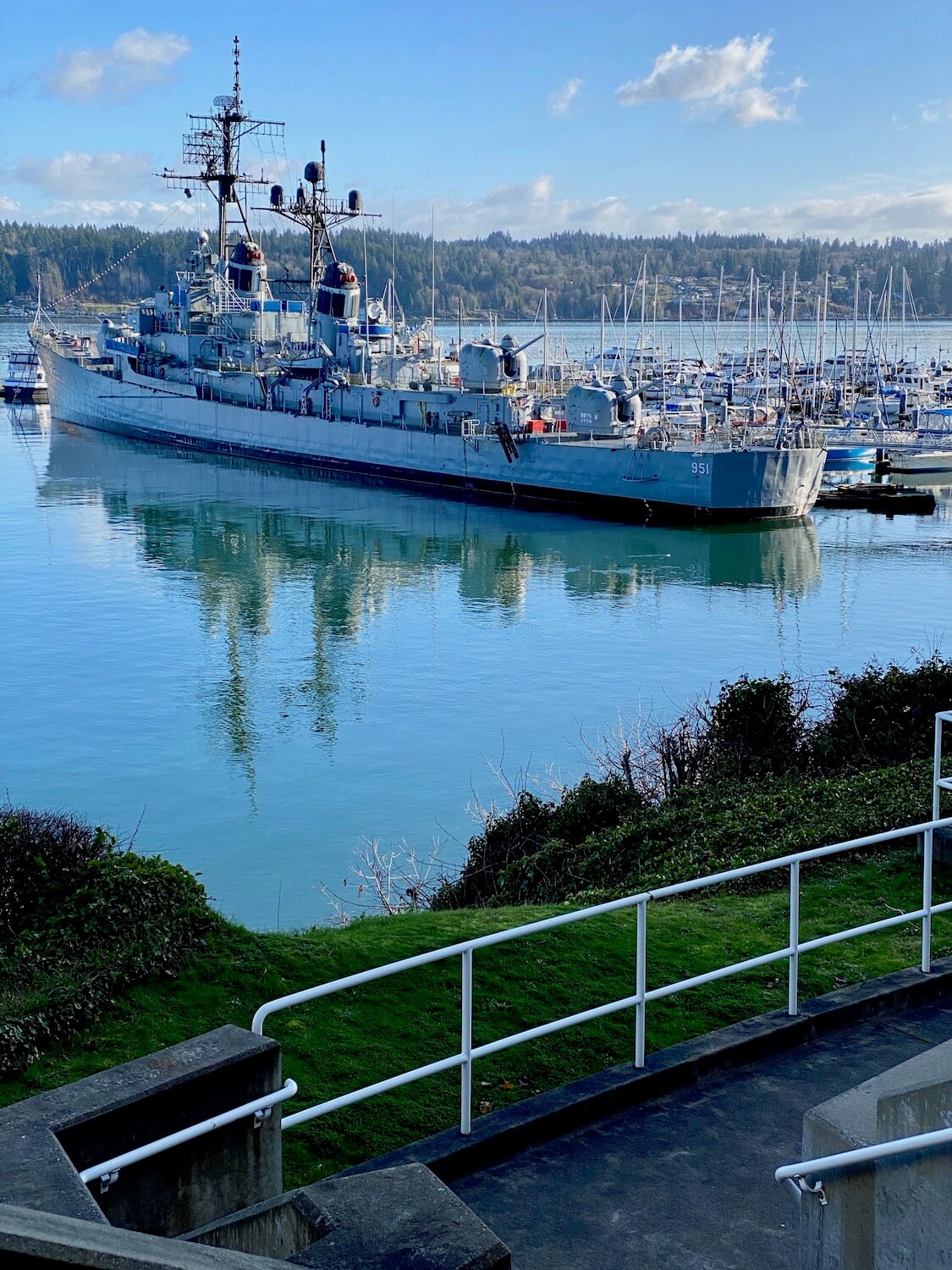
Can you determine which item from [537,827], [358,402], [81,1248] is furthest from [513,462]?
[81,1248]

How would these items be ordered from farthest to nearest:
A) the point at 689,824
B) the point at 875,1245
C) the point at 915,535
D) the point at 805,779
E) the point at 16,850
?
1. the point at 915,535
2. the point at 805,779
3. the point at 689,824
4. the point at 16,850
5. the point at 875,1245

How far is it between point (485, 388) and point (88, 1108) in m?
53.5

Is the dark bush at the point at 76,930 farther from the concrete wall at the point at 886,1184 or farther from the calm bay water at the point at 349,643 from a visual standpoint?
the calm bay water at the point at 349,643

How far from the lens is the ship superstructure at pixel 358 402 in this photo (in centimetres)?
5019

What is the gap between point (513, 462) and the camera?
53.8 meters

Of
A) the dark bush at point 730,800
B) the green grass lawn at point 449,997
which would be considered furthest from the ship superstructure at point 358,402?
the green grass lawn at point 449,997

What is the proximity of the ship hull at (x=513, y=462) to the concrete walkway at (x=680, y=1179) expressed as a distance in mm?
43571

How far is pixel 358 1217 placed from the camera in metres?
4.16

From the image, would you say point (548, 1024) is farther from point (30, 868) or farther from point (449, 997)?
point (30, 868)

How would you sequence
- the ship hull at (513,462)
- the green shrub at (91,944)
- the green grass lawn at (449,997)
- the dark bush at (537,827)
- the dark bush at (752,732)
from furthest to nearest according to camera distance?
the ship hull at (513,462) < the dark bush at (752,732) < the dark bush at (537,827) < the green shrub at (91,944) < the green grass lawn at (449,997)

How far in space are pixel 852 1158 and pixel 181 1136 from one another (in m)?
1.97

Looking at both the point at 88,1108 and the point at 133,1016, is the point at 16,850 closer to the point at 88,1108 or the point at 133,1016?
the point at 133,1016

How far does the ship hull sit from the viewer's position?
48.9 metres

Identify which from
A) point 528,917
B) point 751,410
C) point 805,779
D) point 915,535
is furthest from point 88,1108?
point 751,410
